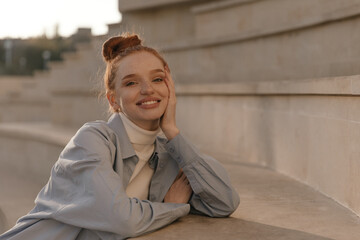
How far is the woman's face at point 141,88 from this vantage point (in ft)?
11.4

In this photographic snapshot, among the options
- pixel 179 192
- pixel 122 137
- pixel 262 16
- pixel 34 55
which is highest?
pixel 34 55

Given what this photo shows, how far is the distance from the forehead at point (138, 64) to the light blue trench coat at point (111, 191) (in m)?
0.30

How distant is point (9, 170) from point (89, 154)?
8.29 metres

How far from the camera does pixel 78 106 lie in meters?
11.2

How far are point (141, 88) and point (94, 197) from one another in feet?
2.56

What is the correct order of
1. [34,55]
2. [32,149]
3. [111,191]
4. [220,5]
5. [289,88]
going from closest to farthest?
[111,191] → [289,88] → [220,5] → [32,149] → [34,55]

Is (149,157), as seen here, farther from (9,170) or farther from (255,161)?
(9,170)

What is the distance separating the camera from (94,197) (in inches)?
120

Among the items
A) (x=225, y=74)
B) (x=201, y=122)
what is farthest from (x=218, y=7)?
(x=201, y=122)

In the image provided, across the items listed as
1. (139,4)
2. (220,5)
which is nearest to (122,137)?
(220,5)

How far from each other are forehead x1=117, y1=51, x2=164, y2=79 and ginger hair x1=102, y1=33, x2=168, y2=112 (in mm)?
34

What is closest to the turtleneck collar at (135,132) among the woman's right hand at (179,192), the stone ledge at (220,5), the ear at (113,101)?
the ear at (113,101)

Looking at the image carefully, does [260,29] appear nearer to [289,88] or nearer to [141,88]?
[289,88]

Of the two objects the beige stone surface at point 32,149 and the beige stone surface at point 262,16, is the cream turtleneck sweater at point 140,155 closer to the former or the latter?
the beige stone surface at point 262,16
